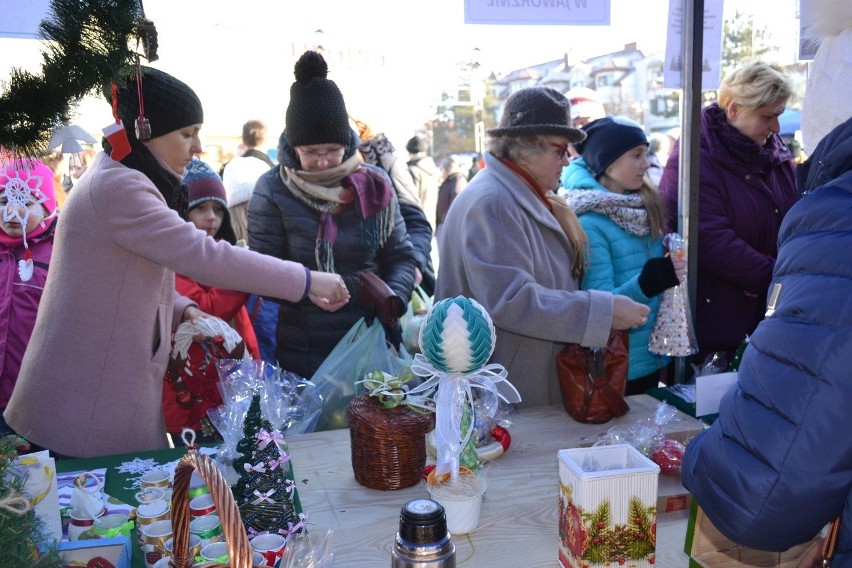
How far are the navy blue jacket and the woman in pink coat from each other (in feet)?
4.46

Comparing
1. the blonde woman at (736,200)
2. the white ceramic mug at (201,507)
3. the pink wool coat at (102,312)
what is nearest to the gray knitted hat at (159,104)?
the pink wool coat at (102,312)

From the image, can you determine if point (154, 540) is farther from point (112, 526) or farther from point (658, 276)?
point (658, 276)

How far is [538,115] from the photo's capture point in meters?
2.34

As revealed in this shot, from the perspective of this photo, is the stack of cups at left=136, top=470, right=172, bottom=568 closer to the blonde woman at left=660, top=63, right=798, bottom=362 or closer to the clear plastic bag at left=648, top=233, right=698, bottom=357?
the clear plastic bag at left=648, top=233, right=698, bottom=357

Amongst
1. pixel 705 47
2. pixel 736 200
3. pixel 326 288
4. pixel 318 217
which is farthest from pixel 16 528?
pixel 736 200

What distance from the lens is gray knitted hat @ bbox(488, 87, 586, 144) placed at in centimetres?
234

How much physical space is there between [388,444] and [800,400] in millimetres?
876

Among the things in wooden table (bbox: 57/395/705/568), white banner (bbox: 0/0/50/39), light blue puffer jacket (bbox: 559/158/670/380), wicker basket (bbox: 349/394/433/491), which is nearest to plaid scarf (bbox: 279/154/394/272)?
light blue puffer jacket (bbox: 559/158/670/380)

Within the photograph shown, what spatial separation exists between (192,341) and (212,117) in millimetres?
7196

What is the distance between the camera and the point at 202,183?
9.44 feet

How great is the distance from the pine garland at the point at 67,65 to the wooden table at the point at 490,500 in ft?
2.72

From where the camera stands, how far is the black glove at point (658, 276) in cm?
231

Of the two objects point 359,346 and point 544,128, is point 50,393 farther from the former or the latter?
point 544,128

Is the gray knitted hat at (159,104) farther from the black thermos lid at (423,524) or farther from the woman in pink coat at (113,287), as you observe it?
the black thermos lid at (423,524)
